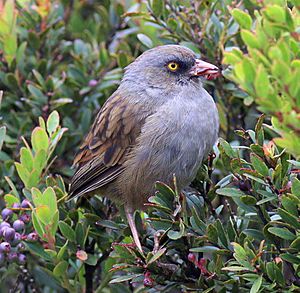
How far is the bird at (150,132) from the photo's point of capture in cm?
380

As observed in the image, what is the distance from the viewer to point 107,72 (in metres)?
4.79

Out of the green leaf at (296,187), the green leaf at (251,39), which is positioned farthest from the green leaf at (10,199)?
the green leaf at (251,39)

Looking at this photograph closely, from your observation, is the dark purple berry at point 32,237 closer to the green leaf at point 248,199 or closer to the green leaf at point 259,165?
the green leaf at point 248,199

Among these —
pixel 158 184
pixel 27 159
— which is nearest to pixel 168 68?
pixel 27 159

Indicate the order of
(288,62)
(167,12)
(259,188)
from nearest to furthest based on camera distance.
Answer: (288,62), (259,188), (167,12)

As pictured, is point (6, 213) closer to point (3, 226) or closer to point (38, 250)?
point (3, 226)

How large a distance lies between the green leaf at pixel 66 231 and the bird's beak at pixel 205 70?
1.22 m

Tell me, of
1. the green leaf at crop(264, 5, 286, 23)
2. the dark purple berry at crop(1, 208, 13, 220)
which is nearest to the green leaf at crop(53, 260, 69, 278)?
the dark purple berry at crop(1, 208, 13, 220)

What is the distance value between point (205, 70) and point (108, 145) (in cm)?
73

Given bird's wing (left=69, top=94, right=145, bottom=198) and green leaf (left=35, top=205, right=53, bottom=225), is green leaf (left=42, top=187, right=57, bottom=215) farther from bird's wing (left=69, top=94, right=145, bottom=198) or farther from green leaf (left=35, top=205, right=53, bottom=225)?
bird's wing (left=69, top=94, right=145, bottom=198)

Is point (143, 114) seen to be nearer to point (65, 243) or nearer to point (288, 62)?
point (65, 243)

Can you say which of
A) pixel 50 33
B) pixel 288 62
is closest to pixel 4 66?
pixel 50 33

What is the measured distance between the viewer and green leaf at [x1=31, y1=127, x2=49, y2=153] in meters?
3.67

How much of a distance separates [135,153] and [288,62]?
191cm
